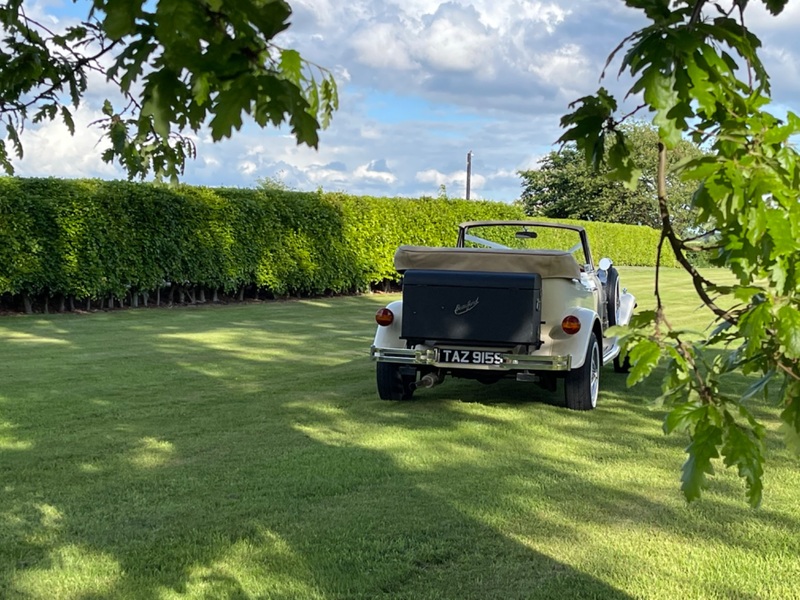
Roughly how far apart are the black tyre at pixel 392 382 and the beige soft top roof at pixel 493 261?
93cm

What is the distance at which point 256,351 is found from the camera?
12.1 meters

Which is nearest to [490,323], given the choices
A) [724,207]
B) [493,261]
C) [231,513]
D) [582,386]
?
[493,261]

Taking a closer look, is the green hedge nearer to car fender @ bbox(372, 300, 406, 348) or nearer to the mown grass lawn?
the mown grass lawn

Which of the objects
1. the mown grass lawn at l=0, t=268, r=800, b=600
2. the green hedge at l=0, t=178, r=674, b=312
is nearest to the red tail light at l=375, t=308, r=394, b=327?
the mown grass lawn at l=0, t=268, r=800, b=600

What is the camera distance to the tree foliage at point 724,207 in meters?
1.86

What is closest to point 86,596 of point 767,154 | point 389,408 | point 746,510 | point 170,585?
point 170,585

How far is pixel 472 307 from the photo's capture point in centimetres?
727

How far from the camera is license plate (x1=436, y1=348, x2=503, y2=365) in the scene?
7.27 meters

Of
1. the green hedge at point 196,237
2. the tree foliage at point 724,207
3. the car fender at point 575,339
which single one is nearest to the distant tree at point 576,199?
the green hedge at point 196,237

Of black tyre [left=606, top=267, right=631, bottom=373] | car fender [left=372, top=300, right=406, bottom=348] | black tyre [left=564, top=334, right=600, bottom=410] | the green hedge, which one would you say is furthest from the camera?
the green hedge

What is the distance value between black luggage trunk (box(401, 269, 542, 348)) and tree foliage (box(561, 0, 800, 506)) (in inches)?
197

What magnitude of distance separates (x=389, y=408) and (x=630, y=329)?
568cm

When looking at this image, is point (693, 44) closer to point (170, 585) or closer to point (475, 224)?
point (170, 585)

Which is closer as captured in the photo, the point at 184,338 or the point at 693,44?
the point at 693,44
